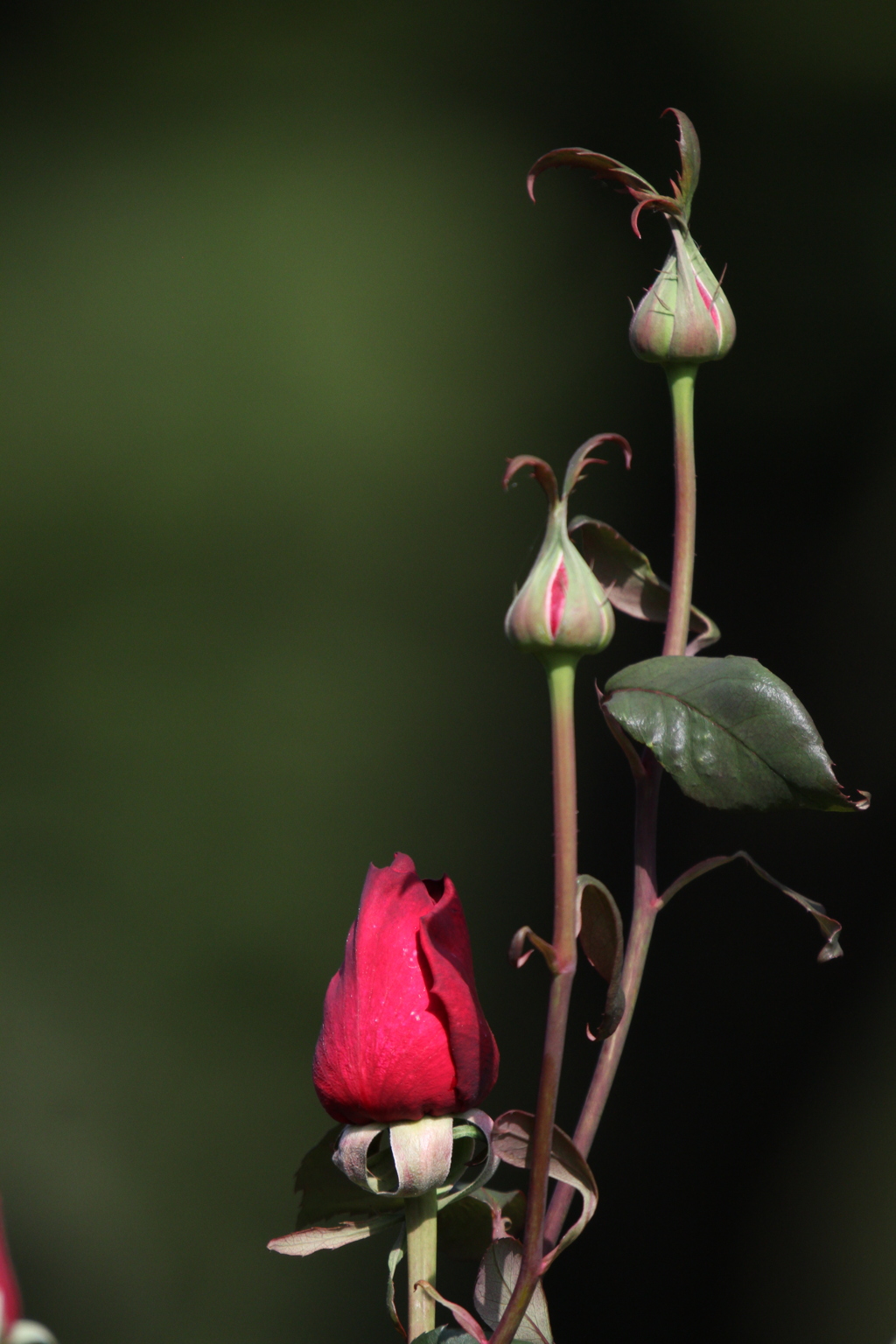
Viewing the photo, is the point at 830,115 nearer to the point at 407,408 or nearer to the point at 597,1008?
the point at 407,408

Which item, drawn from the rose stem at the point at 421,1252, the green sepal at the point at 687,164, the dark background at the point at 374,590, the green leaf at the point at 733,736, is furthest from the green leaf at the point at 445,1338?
the dark background at the point at 374,590

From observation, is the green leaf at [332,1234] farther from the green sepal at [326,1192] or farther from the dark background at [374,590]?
the dark background at [374,590]

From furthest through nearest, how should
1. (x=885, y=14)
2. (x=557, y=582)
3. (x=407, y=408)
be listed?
(x=407, y=408) → (x=885, y=14) → (x=557, y=582)

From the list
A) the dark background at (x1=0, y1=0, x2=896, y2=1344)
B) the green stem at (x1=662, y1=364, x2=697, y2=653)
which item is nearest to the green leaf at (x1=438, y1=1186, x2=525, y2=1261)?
the green stem at (x1=662, y1=364, x2=697, y2=653)

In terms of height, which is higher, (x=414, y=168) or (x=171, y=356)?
(x=414, y=168)

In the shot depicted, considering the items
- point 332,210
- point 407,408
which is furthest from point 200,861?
point 332,210

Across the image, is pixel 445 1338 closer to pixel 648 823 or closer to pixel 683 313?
pixel 648 823
